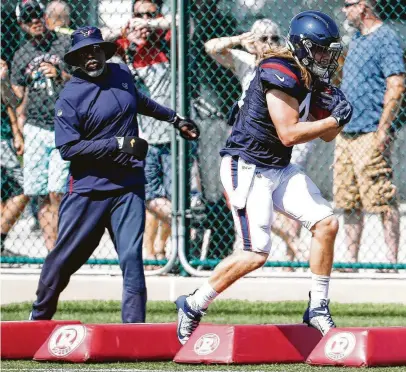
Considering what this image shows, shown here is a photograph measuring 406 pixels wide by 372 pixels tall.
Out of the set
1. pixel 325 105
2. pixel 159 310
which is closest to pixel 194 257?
pixel 159 310

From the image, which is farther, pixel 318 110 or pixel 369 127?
pixel 369 127

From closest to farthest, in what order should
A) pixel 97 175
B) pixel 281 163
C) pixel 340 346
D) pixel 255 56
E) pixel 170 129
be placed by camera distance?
pixel 340 346
pixel 281 163
pixel 97 175
pixel 255 56
pixel 170 129

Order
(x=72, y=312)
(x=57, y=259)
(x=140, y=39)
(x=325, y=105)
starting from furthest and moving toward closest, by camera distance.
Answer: (x=140, y=39) < (x=72, y=312) < (x=57, y=259) < (x=325, y=105)

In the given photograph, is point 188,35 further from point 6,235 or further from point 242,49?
point 6,235

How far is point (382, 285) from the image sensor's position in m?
10.1

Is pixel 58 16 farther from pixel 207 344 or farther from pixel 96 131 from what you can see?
pixel 207 344

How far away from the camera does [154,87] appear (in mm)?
10617

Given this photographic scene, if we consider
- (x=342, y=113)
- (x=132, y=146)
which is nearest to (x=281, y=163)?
(x=342, y=113)

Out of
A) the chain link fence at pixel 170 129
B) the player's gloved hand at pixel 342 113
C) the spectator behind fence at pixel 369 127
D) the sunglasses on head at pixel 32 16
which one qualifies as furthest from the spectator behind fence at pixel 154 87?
the player's gloved hand at pixel 342 113

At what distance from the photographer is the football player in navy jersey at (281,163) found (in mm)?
6918

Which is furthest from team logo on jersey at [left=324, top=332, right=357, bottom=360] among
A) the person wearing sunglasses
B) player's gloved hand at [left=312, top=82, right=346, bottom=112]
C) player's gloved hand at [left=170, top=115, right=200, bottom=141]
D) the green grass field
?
the person wearing sunglasses

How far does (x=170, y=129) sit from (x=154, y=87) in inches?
→ 15.4

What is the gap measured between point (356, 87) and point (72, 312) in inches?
117

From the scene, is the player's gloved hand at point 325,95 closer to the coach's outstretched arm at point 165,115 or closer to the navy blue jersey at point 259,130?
the navy blue jersey at point 259,130
